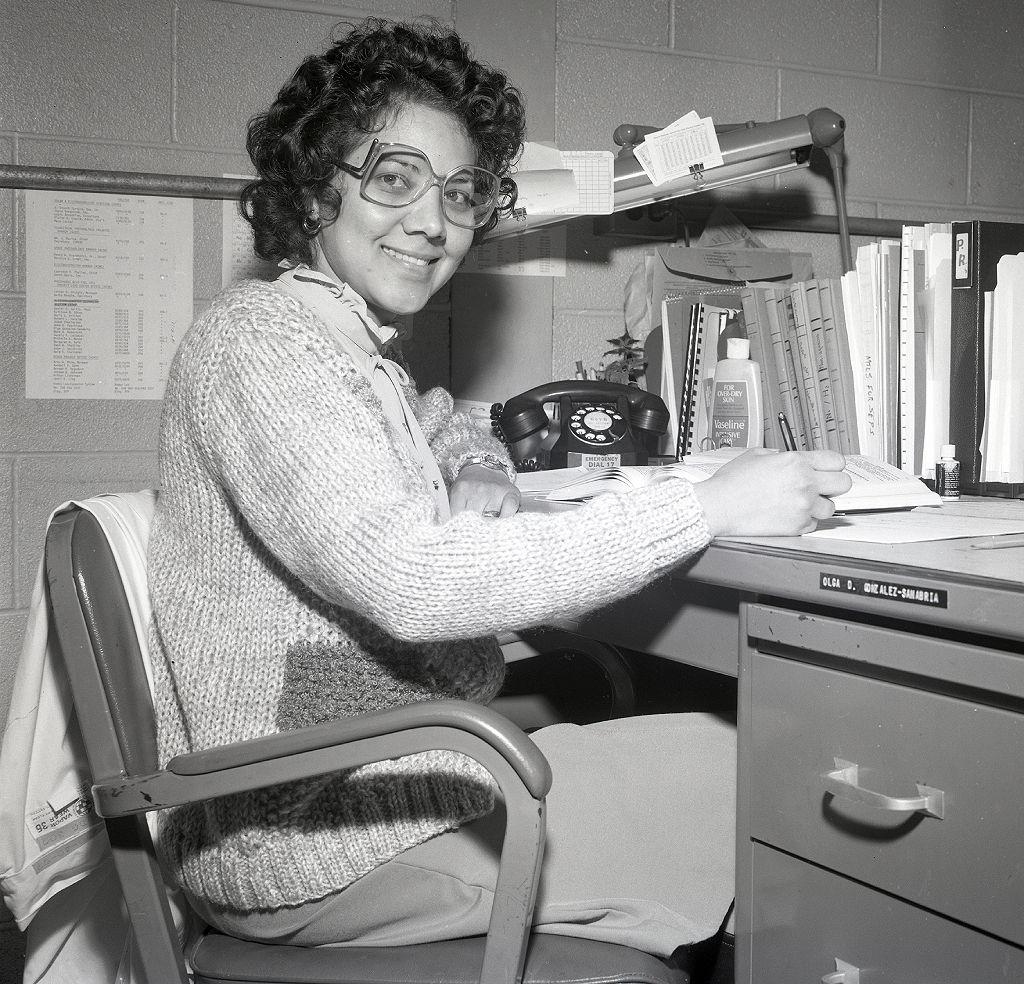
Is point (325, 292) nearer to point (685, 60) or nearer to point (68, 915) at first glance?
point (68, 915)

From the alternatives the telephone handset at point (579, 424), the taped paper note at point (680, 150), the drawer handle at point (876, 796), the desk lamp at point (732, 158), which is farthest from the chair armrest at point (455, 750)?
the taped paper note at point (680, 150)

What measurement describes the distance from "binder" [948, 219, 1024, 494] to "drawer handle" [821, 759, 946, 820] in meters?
0.74

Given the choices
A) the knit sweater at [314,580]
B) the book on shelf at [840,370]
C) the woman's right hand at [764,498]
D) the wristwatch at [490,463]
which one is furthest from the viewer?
the book on shelf at [840,370]

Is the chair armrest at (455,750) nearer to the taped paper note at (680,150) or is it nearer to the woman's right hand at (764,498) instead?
the woman's right hand at (764,498)

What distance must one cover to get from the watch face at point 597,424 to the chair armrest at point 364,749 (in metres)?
0.86

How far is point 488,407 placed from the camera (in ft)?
6.09

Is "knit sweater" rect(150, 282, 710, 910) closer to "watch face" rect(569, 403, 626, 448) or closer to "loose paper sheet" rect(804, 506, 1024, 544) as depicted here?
"loose paper sheet" rect(804, 506, 1024, 544)

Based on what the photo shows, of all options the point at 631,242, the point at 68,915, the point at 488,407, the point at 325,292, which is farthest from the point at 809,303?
the point at 68,915

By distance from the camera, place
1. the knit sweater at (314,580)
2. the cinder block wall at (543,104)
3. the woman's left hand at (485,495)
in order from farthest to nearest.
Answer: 1. the cinder block wall at (543,104)
2. the woman's left hand at (485,495)
3. the knit sweater at (314,580)

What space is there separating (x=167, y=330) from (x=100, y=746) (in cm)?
102

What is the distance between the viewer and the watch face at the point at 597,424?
1.59m

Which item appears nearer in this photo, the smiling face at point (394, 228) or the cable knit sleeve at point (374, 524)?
the cable knit sleeve at point (374, 524)

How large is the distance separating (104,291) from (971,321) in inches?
52.9

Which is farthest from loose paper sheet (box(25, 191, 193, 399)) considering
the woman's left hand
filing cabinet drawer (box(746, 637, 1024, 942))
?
filing cabinet drawer (box(746, 637, 1024, 942))
